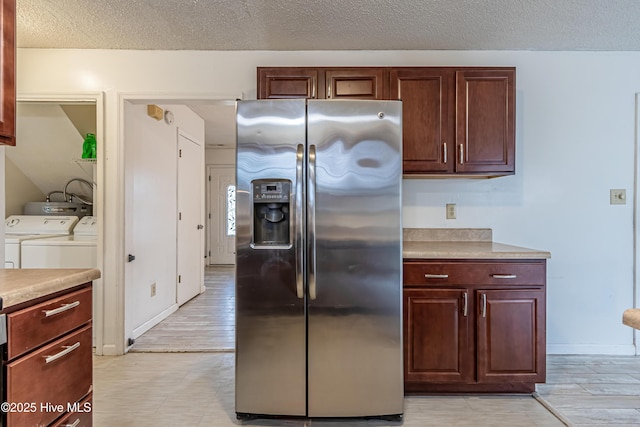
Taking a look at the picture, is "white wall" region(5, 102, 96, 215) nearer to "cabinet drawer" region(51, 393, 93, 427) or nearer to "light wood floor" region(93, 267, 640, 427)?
"light wood floor" region(93, 267, 640, 427)

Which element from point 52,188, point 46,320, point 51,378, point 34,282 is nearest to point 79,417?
point 51,378

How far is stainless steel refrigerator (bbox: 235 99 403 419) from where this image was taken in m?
1.88

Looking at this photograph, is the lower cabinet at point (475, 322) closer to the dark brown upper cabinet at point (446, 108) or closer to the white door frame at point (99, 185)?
the dark brown upper cabinet at point (446, 108)

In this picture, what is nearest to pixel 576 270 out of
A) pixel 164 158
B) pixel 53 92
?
pixel 164 158

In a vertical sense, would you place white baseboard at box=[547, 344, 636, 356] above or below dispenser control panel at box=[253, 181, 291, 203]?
below

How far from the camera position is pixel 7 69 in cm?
136

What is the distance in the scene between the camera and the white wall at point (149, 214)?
289cm

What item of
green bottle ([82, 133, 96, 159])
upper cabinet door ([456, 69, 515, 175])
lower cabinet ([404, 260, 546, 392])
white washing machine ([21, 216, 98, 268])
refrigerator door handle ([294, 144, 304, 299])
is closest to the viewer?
refrigerator door handle ([294, 144, 304, 299])

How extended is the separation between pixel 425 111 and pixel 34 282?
2260 millimetres

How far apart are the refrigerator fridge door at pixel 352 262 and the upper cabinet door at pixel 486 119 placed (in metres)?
0.81

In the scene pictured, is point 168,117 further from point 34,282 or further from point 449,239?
point 449,239

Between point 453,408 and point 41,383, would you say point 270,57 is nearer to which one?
point 41,383

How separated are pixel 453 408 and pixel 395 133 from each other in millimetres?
1611

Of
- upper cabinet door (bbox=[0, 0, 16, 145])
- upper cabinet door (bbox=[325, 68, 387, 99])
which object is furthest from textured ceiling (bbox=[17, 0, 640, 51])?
upper cabinet door (bbox=[0, 0, 16, 145])
